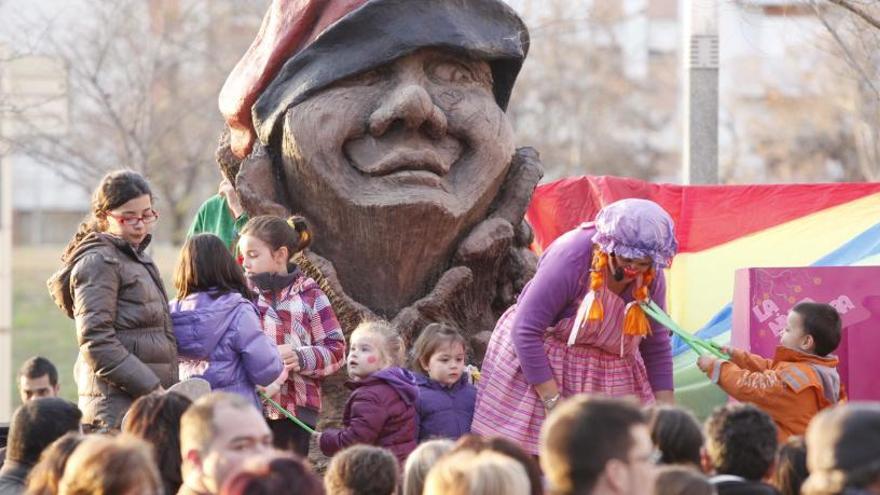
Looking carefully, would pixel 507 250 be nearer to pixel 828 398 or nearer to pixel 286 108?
pixel 286 108

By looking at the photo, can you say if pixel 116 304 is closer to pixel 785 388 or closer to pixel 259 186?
pixel 259 186

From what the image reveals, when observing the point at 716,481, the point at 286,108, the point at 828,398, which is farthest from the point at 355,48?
the point at 716,481

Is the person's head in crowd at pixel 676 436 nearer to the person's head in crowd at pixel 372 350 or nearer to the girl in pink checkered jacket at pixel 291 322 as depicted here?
the person's head in crowd at pixel 372 350

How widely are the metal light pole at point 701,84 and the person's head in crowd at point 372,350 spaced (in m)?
5.62

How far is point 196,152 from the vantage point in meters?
27.4

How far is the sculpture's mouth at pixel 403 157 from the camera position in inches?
334

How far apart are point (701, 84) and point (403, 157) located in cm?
491

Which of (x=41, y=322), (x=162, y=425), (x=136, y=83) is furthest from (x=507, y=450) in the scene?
(x=41, y=322)

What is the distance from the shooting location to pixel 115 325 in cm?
708

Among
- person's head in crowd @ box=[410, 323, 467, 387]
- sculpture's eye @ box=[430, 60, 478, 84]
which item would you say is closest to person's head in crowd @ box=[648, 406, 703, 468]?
person's head in crowd @ box=[410, 323, 467, 387]

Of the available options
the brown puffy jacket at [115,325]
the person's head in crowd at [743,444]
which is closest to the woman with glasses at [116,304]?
the brown puffy jacket at [115,325]

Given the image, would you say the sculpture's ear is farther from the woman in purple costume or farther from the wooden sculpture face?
the woman in purple costume

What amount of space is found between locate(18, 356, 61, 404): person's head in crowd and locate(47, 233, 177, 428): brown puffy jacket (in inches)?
67.3

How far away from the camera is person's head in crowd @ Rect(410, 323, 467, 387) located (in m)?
7.71
